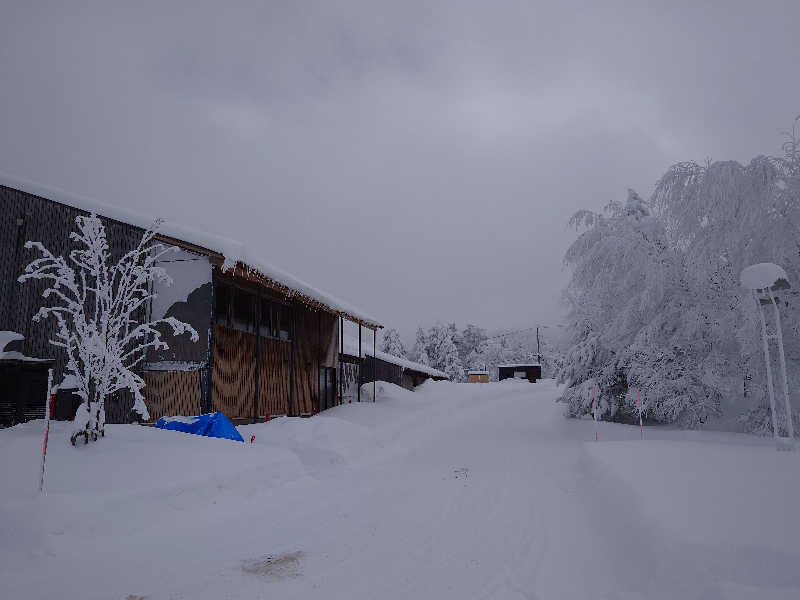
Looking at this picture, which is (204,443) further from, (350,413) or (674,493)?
(350,413)

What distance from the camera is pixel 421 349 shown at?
69688mm

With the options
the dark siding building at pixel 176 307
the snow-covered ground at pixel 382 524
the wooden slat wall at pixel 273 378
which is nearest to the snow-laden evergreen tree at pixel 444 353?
the wooden slat wall at pixel 273 378

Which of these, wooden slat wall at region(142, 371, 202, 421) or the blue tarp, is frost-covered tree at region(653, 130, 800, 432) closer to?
the blue tarp

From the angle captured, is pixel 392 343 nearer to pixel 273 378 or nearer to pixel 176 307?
pixel 273 378

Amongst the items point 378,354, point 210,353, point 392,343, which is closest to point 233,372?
point 210,353

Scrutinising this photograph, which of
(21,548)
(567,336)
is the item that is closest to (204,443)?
(21,548)

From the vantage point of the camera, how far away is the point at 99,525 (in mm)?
5355

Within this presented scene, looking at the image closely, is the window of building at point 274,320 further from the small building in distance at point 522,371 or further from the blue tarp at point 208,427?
the small building in distance at point 522,371

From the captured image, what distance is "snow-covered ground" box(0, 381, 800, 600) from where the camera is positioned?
4.04m

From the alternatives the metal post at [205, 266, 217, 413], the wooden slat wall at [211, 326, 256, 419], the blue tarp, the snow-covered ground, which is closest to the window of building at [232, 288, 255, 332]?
the wooden slat wall at [211, 326, 256, 419]

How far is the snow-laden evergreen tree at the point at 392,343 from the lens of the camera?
63.7 metres

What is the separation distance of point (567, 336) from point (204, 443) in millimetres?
12971

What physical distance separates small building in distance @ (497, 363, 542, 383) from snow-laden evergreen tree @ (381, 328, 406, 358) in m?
15.2

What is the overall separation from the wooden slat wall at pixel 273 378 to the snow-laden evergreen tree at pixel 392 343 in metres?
44.8
